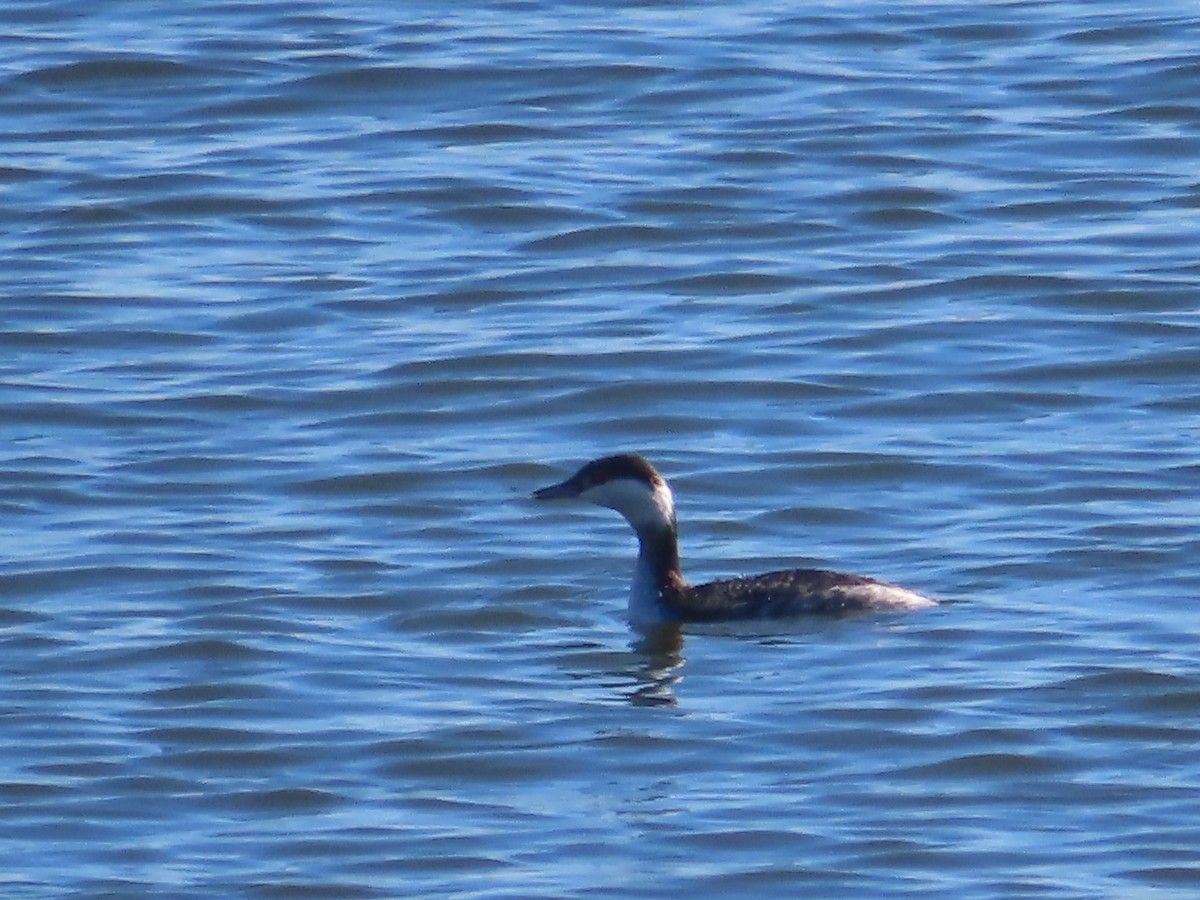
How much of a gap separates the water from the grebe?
13 cm

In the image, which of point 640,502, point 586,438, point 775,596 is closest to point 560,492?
point 640,502

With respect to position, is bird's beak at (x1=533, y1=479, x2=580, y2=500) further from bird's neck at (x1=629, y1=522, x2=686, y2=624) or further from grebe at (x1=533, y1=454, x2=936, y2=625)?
bird's neck at (x1=629, y1=522, x2=686, y2=624)

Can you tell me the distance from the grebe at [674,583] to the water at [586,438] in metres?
0.13

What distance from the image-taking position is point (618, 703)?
11984 mm

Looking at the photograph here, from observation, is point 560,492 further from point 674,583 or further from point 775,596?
point 775,596

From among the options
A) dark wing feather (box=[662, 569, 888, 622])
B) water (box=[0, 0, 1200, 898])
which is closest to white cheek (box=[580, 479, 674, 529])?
dark wing feather (box=[662, 569, 888, 622])

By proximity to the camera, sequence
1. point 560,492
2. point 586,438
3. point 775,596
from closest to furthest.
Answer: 1. point 775,596
2. point 560,492
3. point 586,438

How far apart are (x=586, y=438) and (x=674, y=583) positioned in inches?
101

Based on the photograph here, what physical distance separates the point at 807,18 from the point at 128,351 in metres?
8.81

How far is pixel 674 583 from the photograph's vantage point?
526 inches

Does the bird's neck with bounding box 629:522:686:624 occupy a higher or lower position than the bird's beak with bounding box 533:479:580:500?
lower

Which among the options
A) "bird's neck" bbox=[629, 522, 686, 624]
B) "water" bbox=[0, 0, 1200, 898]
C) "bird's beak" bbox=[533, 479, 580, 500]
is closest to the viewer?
"water" bbox=[0, 0, 1200, 898]

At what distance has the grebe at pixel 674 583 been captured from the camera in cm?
1281

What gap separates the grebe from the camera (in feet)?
42.0
